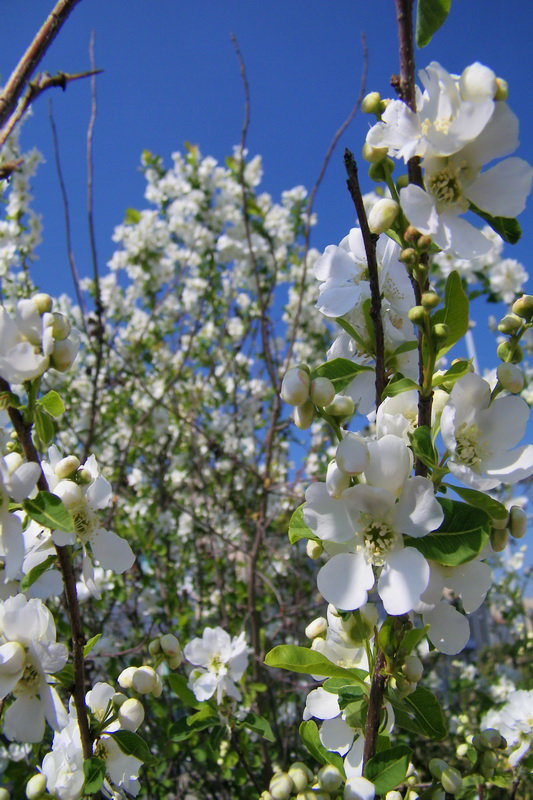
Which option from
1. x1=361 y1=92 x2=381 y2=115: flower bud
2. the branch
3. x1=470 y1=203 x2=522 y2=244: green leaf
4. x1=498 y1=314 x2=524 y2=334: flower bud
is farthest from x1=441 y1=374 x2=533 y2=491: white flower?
the branch

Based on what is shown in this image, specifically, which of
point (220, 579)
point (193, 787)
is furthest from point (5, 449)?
point (193, 787)

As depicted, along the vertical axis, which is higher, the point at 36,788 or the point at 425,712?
the point at 425,712

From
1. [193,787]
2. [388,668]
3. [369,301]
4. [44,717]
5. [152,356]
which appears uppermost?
[152,356]

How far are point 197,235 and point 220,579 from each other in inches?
119

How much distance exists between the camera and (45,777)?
111 cm

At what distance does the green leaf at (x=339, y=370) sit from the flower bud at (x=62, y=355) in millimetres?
412

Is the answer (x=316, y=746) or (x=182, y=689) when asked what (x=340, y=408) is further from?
(x=182, y=689)

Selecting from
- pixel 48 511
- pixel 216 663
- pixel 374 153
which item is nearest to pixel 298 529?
pixel 48 511

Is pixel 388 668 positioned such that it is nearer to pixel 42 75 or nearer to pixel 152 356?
pixel 42 75

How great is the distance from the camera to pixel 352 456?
31.9 inches

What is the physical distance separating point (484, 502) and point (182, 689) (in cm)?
104

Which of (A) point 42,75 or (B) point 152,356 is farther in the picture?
(B) point 152,356

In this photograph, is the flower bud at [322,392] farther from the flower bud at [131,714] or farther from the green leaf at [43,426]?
the flower bud at [131,714]

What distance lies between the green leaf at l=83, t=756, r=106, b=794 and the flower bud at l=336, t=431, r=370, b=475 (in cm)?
71
